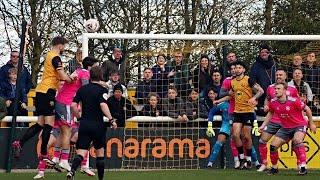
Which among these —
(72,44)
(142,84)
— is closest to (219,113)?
(142,84)

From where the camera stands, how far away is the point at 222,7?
2900cm

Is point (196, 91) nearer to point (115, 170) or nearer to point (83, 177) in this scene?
point (115, 170)

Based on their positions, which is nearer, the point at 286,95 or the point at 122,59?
the point at 286,95

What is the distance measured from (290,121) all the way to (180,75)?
3.32 meters

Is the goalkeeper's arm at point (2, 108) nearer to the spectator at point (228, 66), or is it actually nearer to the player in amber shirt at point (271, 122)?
the spectator at point (228, 66)

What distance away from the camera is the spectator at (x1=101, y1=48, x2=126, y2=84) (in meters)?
16.2

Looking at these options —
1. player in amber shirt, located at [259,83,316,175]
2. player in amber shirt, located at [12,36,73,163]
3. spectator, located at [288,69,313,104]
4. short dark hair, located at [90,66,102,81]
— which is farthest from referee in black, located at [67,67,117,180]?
spectator, located at [288,69,313,104]

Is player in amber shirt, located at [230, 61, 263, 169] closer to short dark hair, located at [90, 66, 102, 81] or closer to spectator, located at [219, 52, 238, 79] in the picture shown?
spectator, located at [219, 52, 238, 79]

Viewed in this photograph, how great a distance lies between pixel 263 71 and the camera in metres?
16.5

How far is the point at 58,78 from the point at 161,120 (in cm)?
401

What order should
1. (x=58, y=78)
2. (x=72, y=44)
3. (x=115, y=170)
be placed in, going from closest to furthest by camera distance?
(x=58, y=78) → (x=115, y=170) → (x=72, y=44)

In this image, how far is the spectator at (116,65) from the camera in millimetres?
16250

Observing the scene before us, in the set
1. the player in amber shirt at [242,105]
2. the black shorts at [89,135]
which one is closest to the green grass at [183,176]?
the player in amber shirt at [242,105]

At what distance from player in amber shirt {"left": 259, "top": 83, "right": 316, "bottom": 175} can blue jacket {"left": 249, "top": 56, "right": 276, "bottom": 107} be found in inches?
75.7
